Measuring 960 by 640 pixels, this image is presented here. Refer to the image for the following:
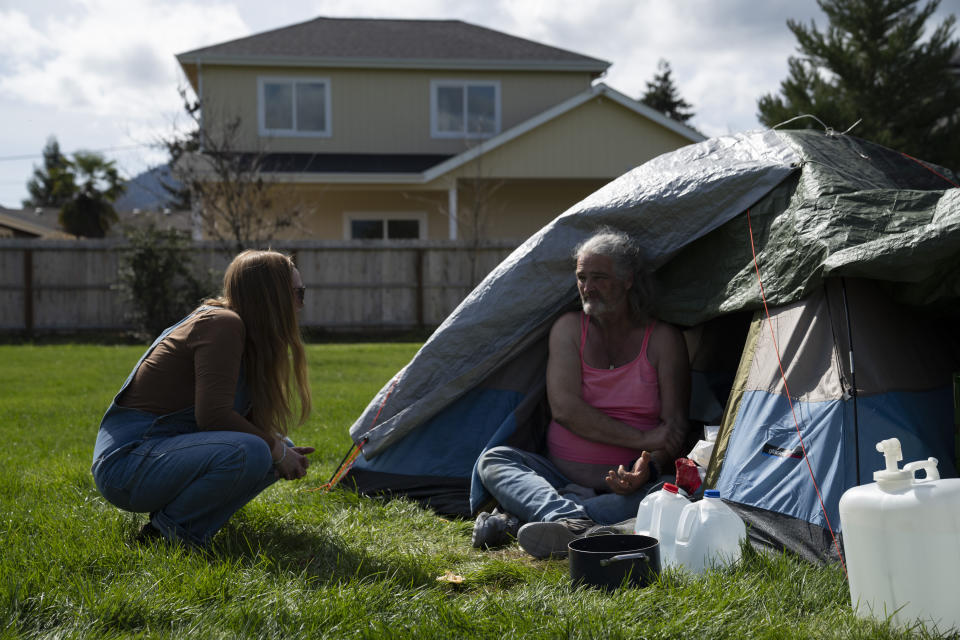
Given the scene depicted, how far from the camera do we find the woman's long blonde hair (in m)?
3.45

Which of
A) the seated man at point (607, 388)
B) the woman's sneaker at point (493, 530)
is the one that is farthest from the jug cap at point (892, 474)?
the woman's sneaker at point (493, 530)

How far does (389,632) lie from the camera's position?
2.48 metres

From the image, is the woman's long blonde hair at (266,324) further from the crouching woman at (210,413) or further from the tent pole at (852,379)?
the tent pole at (852,379)

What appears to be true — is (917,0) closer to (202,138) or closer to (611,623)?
(202,138)

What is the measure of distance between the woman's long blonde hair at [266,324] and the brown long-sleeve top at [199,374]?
0.30 feet

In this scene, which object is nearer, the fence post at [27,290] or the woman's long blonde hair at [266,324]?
the woman's long blonde hair at [266,324]

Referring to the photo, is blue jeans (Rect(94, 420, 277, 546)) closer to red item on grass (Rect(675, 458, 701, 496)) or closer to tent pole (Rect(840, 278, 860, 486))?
Result: red item on grass (Rect(675, 458, 701, 496))

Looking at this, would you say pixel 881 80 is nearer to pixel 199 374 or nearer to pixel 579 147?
pixel 579 147

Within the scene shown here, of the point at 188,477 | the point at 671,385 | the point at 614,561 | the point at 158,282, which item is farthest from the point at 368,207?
the point at 614,561

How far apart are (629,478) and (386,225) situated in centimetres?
1452

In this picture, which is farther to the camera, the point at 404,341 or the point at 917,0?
the point at 917,0

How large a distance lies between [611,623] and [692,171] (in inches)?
90.0

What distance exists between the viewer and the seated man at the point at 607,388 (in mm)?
3959

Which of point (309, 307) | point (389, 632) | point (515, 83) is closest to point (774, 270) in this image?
point (389, 632)
